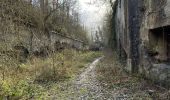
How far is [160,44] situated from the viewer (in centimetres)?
899

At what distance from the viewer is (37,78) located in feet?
32.7

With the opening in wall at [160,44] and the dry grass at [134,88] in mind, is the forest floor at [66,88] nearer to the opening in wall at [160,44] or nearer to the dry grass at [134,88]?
the dry grass at [134,88]

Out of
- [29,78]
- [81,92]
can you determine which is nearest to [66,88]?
[81,92]

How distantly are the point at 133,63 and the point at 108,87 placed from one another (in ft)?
8.25

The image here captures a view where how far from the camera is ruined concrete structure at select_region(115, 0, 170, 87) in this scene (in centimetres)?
791

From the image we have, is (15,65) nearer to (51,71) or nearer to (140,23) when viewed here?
(51,71)

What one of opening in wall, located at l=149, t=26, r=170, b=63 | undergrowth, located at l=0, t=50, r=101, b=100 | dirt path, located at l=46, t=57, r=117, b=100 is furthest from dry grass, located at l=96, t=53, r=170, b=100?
undergrowth, located at l=0, t=50, r=101, b=100

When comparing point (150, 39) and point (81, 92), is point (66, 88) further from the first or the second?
point (150, 39)

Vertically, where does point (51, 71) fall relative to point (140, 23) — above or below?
below

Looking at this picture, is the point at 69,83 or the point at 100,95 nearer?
the point at 100,95

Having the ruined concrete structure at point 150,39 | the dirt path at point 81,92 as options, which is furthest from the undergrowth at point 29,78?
the ruined concrete structure at point 150,39

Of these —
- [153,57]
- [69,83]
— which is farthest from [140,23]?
[69,83]

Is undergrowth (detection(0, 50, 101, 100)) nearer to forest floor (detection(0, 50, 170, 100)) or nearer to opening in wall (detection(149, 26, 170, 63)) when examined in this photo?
forest floor (detection(0, 50, 170, 100))

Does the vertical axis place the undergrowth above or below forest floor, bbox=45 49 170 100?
above
